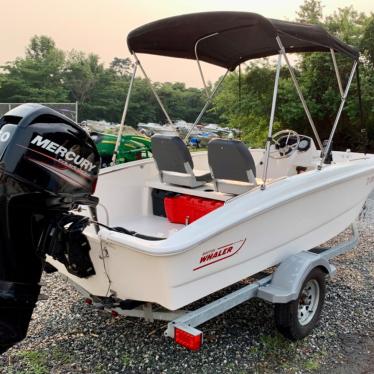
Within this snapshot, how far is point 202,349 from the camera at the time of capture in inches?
114

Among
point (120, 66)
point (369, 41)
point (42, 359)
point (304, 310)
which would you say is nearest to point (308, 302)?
point (304, 310)

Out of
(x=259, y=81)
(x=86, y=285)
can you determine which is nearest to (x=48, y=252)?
(x=86, y=285)

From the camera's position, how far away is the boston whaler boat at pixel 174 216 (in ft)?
6.70

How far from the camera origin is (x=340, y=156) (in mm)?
4934

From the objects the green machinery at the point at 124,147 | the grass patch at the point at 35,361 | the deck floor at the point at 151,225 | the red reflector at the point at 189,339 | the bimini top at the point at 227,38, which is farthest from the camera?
the green machinery at the point at 124,147

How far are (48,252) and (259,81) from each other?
10.7 metres

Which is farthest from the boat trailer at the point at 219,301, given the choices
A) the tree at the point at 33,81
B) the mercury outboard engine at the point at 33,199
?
the tree at the point at 33,81

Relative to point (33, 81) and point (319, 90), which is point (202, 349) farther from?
point (33, 81)

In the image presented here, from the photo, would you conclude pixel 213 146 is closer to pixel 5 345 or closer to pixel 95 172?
pixel 95 172

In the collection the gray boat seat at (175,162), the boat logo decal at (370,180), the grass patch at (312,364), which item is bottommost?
the grass patch at (312,364)

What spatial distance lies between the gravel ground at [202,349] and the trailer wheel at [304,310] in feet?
0.33

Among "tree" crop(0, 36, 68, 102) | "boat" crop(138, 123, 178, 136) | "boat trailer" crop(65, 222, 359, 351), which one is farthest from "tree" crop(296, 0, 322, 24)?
"tree" crop(0, 36, 68, 102)

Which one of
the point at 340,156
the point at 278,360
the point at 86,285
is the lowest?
the point at 278,360

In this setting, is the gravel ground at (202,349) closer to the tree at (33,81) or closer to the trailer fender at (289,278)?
the trailer fender at (289,278)
